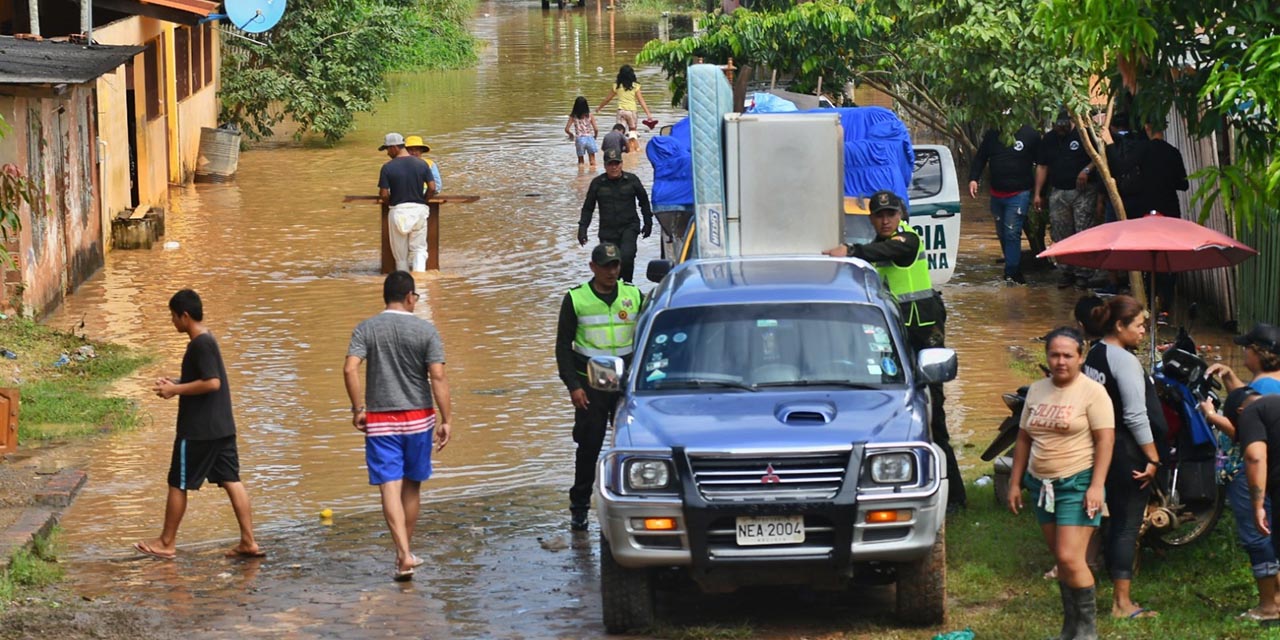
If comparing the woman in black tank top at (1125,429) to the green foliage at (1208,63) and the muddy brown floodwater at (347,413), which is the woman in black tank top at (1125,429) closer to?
the green foliage at (1208,63)

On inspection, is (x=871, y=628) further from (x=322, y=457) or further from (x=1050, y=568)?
(x=322, y=457)

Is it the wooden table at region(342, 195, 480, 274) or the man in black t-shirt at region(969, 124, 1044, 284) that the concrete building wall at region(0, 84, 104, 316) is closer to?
the wooden table at region(342, 195, 480, 274)

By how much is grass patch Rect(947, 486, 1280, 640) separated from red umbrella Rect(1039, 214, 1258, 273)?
1.67m

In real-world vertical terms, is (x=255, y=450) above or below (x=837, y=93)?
below

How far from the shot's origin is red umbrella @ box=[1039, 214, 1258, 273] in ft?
33.4

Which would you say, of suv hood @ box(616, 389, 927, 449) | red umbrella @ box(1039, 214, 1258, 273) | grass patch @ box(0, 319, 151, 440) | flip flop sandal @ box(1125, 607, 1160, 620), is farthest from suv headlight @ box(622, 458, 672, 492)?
grass patch @ box(0, 319, 151, 440)

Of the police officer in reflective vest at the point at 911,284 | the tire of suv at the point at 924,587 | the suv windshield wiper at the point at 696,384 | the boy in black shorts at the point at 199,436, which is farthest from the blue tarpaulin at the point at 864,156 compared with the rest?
the tire of suv at the point at 924,587

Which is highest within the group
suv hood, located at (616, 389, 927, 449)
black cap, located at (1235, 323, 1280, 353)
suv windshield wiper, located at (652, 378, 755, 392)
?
black cap, located at (1235, 323, 1280, 353)

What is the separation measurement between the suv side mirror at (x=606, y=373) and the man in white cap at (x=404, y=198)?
1018cm

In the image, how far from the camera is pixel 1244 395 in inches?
311

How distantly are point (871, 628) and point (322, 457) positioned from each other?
499 cm

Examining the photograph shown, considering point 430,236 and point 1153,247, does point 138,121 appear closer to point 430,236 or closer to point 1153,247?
point 430,236

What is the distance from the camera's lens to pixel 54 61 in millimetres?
15352

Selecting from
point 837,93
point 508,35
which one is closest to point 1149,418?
point 837,93
